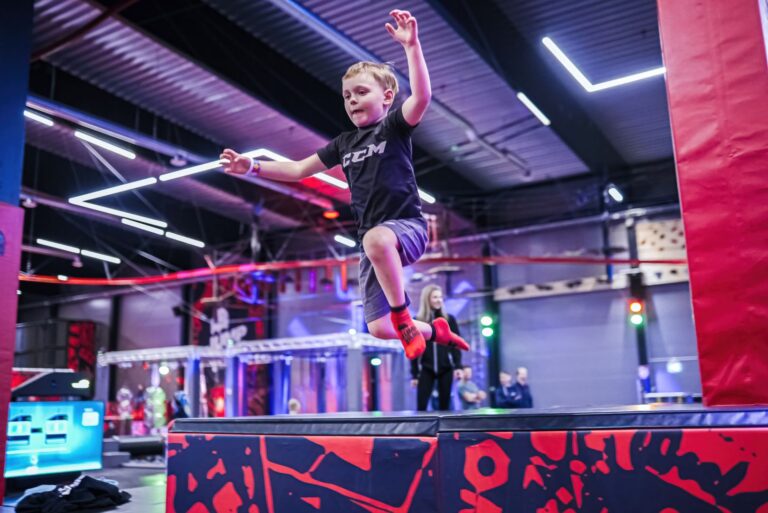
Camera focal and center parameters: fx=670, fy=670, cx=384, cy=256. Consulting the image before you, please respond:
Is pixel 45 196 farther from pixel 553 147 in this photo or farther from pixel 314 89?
pixel 553 147

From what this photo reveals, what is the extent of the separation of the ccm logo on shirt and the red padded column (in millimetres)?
1063

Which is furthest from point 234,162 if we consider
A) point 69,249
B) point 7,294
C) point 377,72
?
point 69,249

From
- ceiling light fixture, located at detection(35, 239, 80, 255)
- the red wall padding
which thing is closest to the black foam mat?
the red wall padding

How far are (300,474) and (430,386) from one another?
2564mm

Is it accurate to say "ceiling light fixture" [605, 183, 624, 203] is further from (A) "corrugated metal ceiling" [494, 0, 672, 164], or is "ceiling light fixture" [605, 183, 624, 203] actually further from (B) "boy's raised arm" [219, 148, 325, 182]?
(B) "boy's raised arm" [219, 148, 325, 182]

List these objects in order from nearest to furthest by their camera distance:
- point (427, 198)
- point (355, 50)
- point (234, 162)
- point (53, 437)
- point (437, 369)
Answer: point (234, 162)
point (437, 369)
point (53, 437)
point (355, 50)
point (427, 198)

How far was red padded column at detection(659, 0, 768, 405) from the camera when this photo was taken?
218cm

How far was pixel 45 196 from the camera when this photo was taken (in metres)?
10.9

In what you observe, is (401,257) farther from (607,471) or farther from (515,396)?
(515,396)

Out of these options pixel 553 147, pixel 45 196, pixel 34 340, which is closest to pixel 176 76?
pixel 45 196

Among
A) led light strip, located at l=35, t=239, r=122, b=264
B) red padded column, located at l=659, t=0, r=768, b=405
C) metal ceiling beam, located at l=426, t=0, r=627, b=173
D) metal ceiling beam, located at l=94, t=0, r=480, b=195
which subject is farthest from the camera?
led light strip, located at l=35, t=239, r=122, b=264

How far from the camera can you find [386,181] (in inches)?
94.1

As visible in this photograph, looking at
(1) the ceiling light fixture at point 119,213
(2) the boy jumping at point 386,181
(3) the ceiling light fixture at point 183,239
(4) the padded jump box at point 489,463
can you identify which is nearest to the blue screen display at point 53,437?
(4) the padded jump box at point 489,463

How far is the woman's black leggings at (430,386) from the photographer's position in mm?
4988
